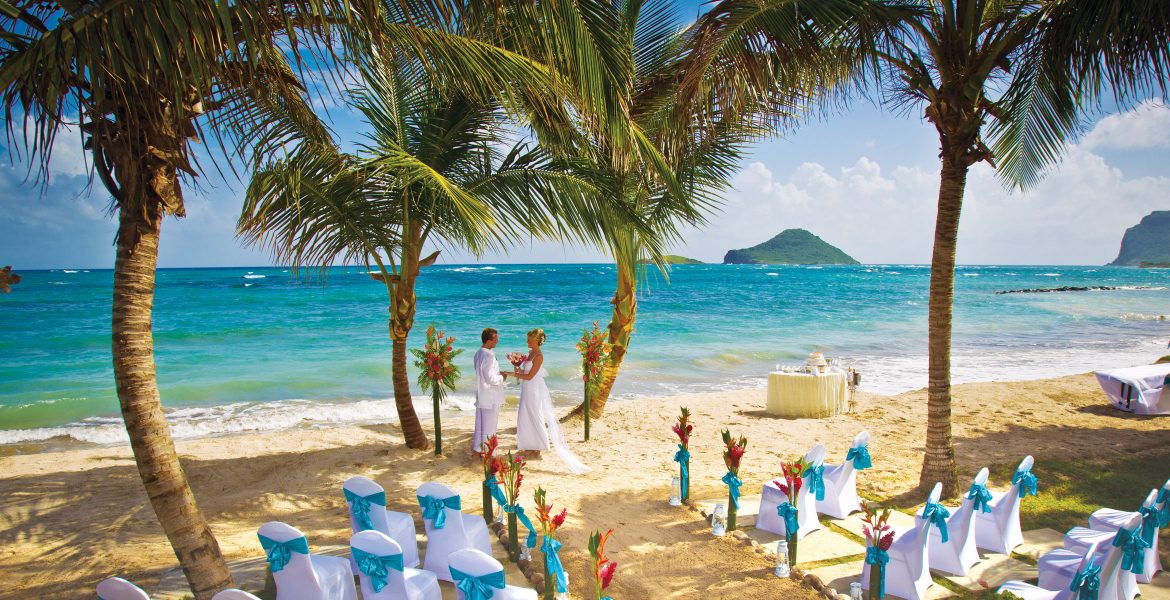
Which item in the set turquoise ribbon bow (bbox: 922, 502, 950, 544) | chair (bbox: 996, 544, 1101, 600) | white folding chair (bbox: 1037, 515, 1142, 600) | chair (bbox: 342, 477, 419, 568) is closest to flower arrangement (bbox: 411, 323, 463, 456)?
chair (bbox: 342, 477, 419, 568)

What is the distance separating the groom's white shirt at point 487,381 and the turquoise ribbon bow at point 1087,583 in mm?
5815

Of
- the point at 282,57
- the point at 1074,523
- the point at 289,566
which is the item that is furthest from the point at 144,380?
the point at 1074,523

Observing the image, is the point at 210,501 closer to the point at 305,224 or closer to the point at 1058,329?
the point at 305,224

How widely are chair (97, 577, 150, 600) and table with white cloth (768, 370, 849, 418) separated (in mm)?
10116

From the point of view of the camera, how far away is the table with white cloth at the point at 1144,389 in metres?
10.5

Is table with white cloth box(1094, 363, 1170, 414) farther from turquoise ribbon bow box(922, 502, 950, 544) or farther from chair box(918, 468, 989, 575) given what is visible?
turquoise ribbon bow box(922, 502, 950, 544)

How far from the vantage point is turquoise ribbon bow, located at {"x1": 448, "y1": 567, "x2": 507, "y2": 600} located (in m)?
3.48

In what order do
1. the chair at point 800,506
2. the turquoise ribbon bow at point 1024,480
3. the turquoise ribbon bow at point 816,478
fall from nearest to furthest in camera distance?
the turquoise ribbon bow at point 1024,480 < the turquoise ribbon bow at point 816,478 < the chair at point 800,506

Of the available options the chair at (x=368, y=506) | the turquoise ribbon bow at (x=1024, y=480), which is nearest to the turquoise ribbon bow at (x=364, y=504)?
the chair at (x=368, y=506)

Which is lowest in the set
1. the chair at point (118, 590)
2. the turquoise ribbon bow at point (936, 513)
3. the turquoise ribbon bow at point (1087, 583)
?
the turquoise ribbon bow at point (1087, 583)

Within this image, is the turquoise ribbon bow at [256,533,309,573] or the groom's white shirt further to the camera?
the groom's white shirt

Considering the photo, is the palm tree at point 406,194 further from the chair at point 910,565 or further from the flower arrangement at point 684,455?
the chair at point 910,565

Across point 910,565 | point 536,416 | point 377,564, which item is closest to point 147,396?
point 377,564

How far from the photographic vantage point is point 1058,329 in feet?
95.8
